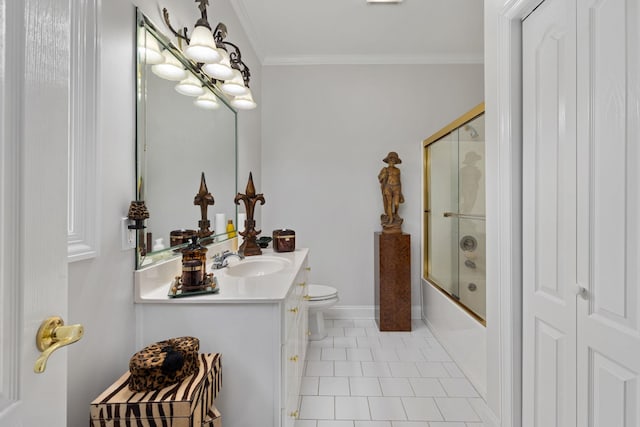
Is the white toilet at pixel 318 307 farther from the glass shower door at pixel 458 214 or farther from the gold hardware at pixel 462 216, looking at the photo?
the gold hardware at pixel 462 216

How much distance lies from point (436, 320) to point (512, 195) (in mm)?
1847

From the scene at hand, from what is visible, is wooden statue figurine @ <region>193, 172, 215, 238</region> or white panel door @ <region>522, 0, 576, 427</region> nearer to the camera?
white panel door @ <region>522, 0, 576, 427</region>

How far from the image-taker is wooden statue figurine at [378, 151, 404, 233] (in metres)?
3.25

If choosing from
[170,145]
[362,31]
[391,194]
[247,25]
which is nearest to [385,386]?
[391,194]

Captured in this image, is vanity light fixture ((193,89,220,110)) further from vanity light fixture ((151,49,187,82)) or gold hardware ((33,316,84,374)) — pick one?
gold hardware ((33,316,84,374))

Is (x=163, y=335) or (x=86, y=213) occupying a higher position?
(x=86, y=213)

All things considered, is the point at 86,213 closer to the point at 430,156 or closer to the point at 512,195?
the point at 512,195

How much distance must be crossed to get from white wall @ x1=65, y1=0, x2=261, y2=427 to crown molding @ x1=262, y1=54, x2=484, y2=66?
222 cm

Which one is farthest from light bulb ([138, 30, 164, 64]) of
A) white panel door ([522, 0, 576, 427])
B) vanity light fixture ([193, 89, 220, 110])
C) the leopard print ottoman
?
white panel door ([522, 0, 576, 427])

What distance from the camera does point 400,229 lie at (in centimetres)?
326

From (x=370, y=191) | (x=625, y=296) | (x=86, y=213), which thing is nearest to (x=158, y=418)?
(x=86, y=213)

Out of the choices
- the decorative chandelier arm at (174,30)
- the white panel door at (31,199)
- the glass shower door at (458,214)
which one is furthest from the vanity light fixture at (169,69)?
the glass shower door at (458,214)

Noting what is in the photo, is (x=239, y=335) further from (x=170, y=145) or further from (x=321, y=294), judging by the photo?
(x=321, y=294)

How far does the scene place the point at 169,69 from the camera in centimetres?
157
